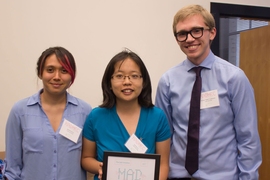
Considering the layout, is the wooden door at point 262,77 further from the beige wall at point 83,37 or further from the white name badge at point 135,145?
the white name badge at point 135,145

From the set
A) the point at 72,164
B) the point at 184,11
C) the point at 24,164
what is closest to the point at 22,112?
the point at 24,164

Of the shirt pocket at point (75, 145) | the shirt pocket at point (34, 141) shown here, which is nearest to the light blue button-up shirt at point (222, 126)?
the shirt pocket at point (75, 145)

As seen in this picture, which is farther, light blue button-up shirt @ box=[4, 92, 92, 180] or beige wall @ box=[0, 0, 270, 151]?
beige wall @ box=[0, 0, 270, 151]

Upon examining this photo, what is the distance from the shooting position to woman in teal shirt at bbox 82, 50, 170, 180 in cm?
162

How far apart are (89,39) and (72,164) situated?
1434 mm

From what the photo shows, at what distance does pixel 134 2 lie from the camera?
2906 millimetres

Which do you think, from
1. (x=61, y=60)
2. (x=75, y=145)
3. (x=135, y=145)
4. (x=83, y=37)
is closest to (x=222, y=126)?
(x=135, y=145)

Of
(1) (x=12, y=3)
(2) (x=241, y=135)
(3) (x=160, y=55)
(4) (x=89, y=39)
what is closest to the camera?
(2) (x=241, y=135)

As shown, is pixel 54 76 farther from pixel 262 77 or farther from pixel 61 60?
pixel 262 77

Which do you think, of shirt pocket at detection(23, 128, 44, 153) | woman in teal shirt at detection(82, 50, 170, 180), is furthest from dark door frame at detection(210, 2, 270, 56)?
shirt pocket at detection(23, 128, 44, 153)

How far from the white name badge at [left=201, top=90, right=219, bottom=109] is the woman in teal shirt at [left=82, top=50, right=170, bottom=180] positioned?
26cm

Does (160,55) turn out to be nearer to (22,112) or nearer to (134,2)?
(134,2)

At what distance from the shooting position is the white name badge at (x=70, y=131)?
5.51ft

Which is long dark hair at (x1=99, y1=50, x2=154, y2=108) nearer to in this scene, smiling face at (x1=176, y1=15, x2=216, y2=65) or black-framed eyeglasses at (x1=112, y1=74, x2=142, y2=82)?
black-framed eyeglasses at (x1=112, y1=74, x2=142, y2=82)
